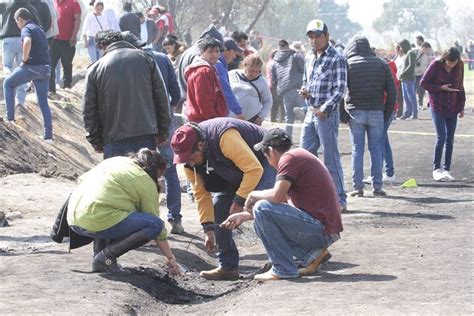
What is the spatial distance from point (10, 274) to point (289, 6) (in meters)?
86.1

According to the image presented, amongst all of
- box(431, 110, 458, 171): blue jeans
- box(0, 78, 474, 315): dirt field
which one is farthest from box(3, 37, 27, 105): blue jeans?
box(431, 110, 458, 171): blue jeans

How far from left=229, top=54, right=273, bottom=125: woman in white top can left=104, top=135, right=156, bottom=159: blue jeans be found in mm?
3225

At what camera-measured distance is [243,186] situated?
948cm

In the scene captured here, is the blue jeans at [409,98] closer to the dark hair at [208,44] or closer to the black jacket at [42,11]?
the black jacket at [42,11]

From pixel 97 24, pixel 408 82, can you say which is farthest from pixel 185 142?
pixel 408 82

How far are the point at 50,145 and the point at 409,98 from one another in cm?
1471

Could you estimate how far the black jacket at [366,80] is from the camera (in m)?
14.6

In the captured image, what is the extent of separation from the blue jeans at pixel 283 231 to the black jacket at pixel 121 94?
6.10 ft

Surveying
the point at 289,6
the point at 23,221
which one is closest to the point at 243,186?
the point at 23,221

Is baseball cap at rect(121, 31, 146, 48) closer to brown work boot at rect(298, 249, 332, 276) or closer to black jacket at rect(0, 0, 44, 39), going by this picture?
brown work boot at rect(298, 249, 332, 276)

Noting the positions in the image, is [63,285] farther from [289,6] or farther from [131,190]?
[289,6]

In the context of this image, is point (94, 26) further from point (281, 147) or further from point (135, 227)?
point (281, 147)

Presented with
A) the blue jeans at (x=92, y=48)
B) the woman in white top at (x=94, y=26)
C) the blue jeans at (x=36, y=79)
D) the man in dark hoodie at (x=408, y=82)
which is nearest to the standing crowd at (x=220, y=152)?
the blue jeans at (x=36, y=79)

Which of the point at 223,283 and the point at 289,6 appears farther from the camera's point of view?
the point at 289,6
